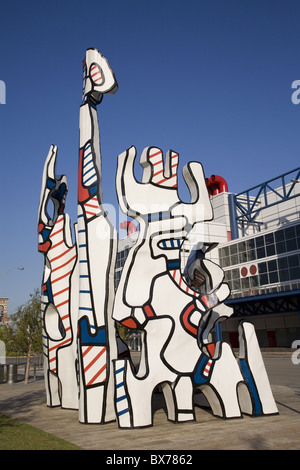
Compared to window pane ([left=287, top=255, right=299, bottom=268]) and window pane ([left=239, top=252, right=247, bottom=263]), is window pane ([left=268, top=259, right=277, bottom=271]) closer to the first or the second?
window pane ([left=287, top=255, right=299, bottom=268])

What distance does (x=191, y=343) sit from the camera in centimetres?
1006

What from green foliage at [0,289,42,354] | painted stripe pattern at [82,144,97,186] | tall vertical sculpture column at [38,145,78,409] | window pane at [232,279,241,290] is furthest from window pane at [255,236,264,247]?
painted stripe pattern at [82,144,97,186]

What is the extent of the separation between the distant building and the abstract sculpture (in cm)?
2353

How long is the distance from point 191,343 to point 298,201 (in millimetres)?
42630

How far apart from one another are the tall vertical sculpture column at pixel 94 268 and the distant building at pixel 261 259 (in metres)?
23.3

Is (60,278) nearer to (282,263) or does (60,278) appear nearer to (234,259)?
(282,263)

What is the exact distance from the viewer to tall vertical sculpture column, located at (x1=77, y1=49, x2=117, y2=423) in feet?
32.7

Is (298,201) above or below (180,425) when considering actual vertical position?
above

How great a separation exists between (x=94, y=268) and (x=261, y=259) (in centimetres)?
3607

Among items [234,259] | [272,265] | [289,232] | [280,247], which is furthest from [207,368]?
[234,259]

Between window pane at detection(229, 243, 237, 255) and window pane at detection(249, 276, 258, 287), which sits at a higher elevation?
window pane at detection(229, 243, 237, 255)
